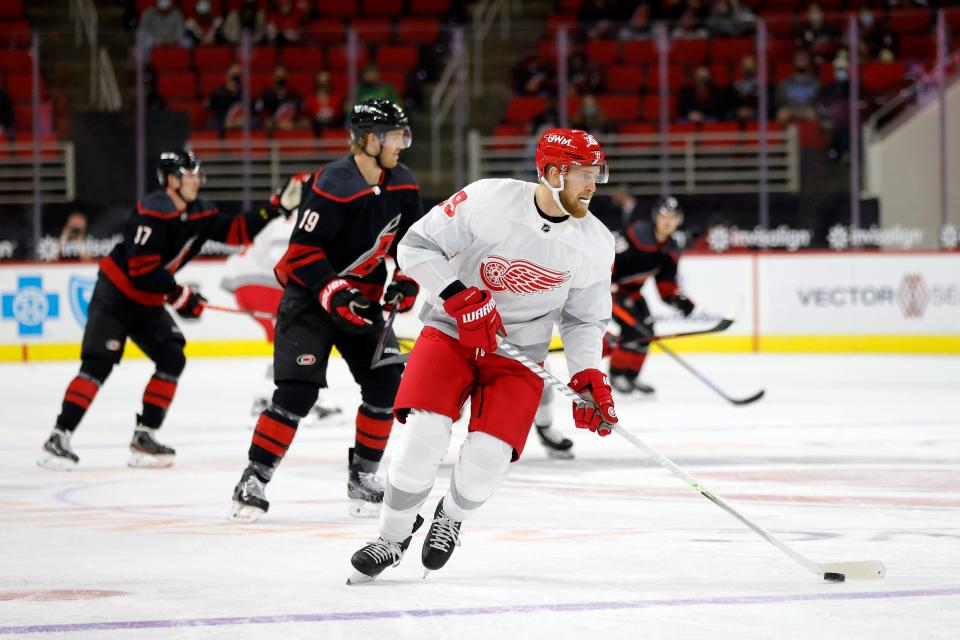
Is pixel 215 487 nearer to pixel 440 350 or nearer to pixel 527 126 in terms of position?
pixel 440 350

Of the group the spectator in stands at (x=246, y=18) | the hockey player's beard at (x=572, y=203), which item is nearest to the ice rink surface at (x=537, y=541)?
the hockey player's beard at (x=572, y=203)

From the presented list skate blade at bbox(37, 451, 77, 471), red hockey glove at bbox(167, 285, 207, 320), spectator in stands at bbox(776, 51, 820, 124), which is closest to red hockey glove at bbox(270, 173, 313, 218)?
red hockey glove at bbox(167, 285, 207, 320)

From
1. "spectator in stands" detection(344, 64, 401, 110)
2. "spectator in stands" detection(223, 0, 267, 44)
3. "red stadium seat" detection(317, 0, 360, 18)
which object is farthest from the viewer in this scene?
"red stadium seat" detection(317, 0, 360, 18)

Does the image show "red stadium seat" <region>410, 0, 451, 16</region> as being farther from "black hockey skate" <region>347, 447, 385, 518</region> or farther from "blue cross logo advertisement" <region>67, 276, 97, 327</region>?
"black hockey skate" <region>347, 447, 385, 518</region>

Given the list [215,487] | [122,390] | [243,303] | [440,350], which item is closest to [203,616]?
[440,350]

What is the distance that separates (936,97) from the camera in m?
11.4

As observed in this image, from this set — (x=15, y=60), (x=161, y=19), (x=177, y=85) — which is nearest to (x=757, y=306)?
(x=177, y=85)

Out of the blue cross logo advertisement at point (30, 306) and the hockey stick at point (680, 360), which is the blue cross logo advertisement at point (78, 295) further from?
the hockey stick at point (680, 360)

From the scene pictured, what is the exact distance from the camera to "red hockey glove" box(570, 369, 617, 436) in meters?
3.45

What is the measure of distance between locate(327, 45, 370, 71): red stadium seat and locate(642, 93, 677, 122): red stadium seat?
2220 mm

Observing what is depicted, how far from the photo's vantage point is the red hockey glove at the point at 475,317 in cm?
332

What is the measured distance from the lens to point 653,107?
39.2 feet

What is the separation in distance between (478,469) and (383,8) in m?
11.5

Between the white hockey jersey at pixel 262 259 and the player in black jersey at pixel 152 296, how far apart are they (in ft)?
5.09
